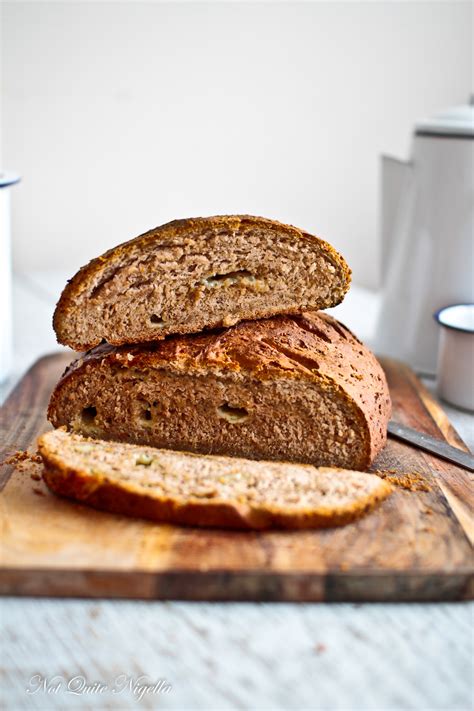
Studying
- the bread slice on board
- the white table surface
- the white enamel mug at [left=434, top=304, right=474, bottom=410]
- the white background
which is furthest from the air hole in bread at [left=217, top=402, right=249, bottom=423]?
the white background

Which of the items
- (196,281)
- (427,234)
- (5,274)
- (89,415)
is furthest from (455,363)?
(5,274)

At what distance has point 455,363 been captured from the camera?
3543 millimetres

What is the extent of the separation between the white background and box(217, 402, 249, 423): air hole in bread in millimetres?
3683

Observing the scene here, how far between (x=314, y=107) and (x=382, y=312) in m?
2.47

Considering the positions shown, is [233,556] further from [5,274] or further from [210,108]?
[210,108]

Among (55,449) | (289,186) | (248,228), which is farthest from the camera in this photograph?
(289,186)

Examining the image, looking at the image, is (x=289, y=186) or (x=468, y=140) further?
(x=289, y=186)

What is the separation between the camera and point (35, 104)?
19.4ft

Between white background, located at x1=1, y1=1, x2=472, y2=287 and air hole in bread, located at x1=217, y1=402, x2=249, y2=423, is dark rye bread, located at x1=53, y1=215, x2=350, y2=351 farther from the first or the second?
white background, located at x1=1, y1=1, x2=472, y2=287

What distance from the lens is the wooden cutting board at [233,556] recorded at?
2.04 m

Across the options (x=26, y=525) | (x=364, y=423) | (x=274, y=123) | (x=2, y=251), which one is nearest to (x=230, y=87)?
(x=274, y=123)

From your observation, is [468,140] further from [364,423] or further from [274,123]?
[274,123]

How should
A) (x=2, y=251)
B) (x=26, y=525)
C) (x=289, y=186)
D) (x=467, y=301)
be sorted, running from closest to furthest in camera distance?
(x=26, y=525) < (x=2, y=251) < (x=467, y=301) < (x=289, y=186)

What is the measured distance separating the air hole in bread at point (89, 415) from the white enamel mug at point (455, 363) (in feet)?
4.85
